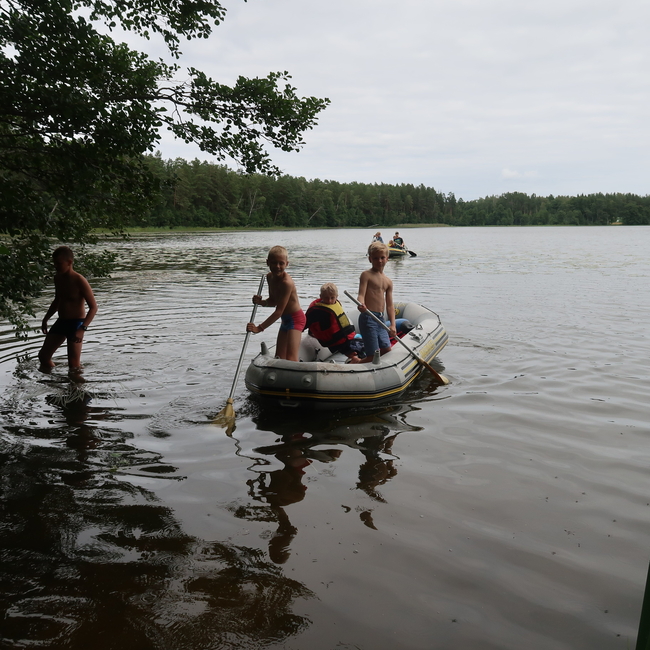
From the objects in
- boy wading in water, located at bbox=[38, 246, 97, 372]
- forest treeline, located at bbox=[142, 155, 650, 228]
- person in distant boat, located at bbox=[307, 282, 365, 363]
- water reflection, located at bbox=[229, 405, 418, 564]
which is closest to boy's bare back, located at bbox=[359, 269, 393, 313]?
person in distant boat, located at bbox=[307, 282, 365, 363]

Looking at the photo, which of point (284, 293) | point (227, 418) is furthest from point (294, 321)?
point (227, 418)

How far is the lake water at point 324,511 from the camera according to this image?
108 inches

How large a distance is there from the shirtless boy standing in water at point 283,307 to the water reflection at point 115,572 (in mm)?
2223

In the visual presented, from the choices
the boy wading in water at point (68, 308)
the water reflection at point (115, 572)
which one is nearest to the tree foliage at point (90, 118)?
the boy wading in water at point (68, 308)

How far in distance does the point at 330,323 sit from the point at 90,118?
11.7ft

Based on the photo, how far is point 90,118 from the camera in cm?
450

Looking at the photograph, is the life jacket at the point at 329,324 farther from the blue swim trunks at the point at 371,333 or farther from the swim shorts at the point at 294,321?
the swim shorts at the point at 294,321

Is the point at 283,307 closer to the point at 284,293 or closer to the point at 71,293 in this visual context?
the point at 284,293

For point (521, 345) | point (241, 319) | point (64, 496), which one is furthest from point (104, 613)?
point (241, 319)

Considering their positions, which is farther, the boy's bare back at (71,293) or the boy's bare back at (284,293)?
the boy's bare back at (71,293)

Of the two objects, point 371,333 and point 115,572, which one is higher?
point 371,333

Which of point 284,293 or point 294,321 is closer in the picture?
point 284,293

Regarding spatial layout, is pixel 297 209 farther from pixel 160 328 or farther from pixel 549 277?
pixel 160 328

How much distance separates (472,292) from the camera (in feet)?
52.4
